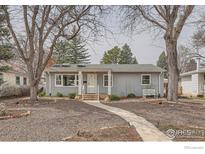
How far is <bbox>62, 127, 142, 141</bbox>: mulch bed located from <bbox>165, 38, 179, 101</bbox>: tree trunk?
5239 millimetres

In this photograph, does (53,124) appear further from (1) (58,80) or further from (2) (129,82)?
(1) (58,80)

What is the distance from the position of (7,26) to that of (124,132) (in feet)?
22.8

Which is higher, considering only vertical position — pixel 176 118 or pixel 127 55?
pixel 127 55

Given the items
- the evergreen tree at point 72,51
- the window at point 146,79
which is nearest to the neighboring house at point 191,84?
the window at point 146,79

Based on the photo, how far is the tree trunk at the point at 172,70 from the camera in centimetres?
1096

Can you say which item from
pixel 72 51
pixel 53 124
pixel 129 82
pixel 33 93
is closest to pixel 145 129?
pixel 53 124

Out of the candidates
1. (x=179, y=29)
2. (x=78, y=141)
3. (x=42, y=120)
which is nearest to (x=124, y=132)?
(x=78, y=141)

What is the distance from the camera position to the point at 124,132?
6.47 m

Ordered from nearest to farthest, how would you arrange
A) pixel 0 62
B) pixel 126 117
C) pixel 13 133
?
pixel 13 133, pixel 126 117, pixel 0 62

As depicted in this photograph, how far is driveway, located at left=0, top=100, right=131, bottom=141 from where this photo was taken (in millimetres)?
6167

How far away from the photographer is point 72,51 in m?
11.4

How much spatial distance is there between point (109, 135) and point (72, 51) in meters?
5.78

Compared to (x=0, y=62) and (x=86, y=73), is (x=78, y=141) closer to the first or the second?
(x=0, y=62)

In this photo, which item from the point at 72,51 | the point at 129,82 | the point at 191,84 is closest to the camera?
the point at 72,51
